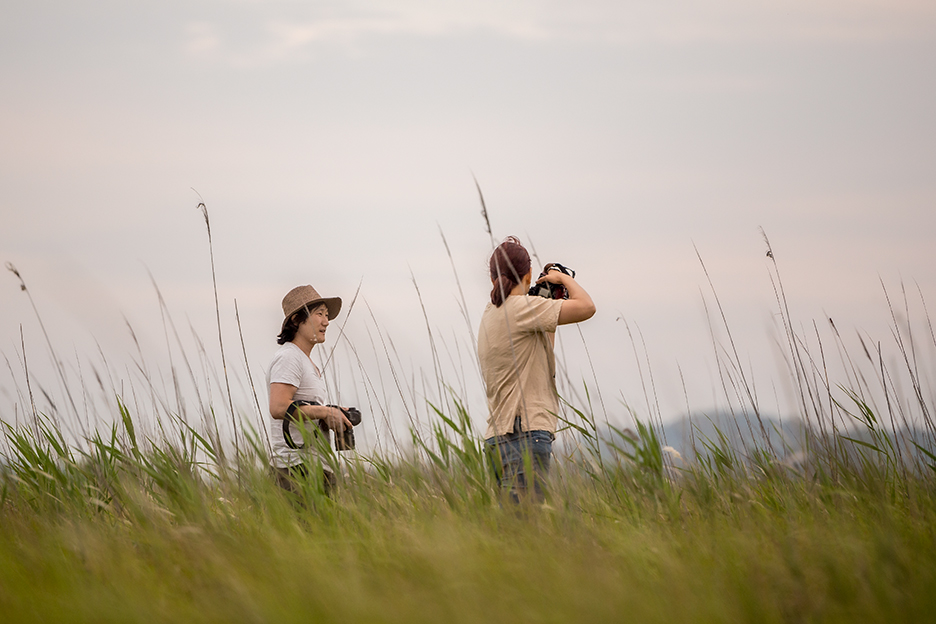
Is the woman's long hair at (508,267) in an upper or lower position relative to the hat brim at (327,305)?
lower

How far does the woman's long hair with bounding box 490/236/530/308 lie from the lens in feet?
8.12

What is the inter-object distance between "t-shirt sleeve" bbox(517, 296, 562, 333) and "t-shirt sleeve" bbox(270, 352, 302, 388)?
0.92 metres

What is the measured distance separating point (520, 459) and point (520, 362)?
0.34 m

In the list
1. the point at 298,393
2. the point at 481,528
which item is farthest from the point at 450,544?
the point at 298,393

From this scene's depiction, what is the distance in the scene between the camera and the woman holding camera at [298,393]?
260 cm

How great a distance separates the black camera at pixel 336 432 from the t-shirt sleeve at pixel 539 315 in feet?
2.78

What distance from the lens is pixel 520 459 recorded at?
2387 mm

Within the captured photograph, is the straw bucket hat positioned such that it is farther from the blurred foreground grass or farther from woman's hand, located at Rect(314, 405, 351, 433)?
the blurred foreground grass

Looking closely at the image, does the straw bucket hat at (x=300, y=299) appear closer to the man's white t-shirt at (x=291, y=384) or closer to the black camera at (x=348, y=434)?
the man's white t-shirt at (x=291, y=384)

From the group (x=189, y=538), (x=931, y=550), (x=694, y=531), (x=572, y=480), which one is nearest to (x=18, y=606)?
(x=189, y=538)

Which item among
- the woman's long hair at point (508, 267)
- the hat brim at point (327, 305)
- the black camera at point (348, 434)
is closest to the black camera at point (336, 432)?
the black camera at point (348, 434)

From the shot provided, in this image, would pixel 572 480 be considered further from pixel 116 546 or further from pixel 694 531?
pixel 116 546

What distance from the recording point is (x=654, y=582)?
1646mm

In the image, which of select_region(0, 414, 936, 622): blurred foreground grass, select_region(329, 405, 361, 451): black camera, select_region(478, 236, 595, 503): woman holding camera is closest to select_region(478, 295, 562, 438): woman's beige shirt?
select_region(478, 236, 595, 503): woman holding camera
